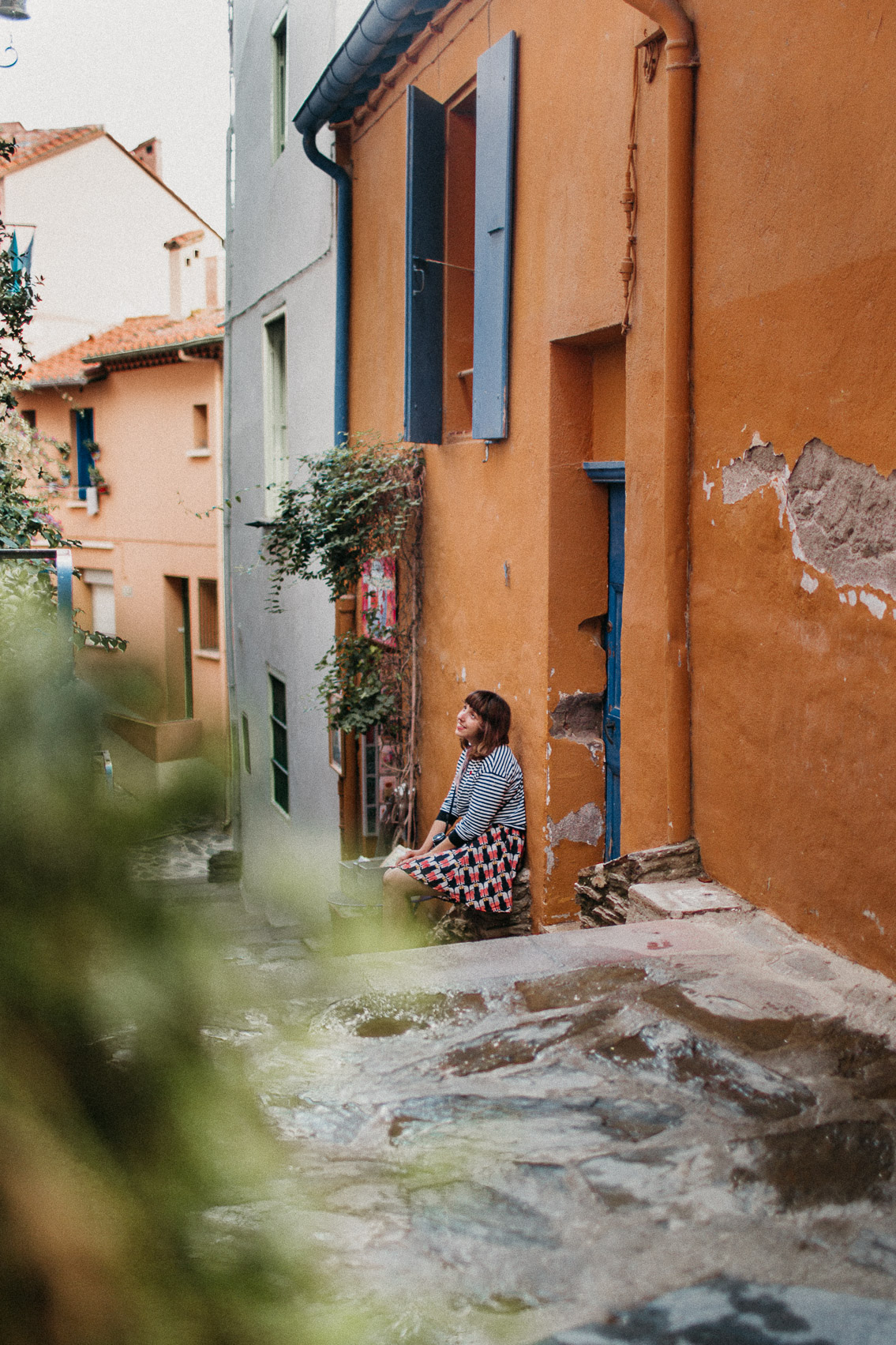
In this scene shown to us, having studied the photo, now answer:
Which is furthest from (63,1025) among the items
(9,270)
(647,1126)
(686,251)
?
(9,270)

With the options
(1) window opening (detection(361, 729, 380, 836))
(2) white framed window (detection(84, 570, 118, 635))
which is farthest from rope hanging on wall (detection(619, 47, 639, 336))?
(1) window opening (detection(361, 729, 380, 836))

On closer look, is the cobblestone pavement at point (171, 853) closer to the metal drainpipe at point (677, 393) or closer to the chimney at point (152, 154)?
the metal drainpipe at point (677, 393)

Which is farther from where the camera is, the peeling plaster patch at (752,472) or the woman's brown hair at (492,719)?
the woman's brown hair at (492,719)

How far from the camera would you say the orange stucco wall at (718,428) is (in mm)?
2914

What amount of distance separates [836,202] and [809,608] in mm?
1045

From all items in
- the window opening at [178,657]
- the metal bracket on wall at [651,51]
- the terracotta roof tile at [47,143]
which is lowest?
the window opening at [178,657]

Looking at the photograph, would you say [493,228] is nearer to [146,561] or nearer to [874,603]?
[874,603]

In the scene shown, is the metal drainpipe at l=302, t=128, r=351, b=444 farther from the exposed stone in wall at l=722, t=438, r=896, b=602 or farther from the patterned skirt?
the exposed stone in wall at l=722, t=438, r=896, b=602

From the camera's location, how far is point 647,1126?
2199mm

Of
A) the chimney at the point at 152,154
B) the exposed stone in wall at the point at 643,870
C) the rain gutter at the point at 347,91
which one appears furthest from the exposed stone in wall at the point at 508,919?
the chimney at the point at 152,154

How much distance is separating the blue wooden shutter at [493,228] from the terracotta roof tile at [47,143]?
1916 cm

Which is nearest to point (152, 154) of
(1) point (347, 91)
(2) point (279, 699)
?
(2) point (279, 699)

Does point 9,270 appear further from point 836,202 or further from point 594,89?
point 836,202

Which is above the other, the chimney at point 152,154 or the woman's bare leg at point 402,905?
the chimney at point 152,154
